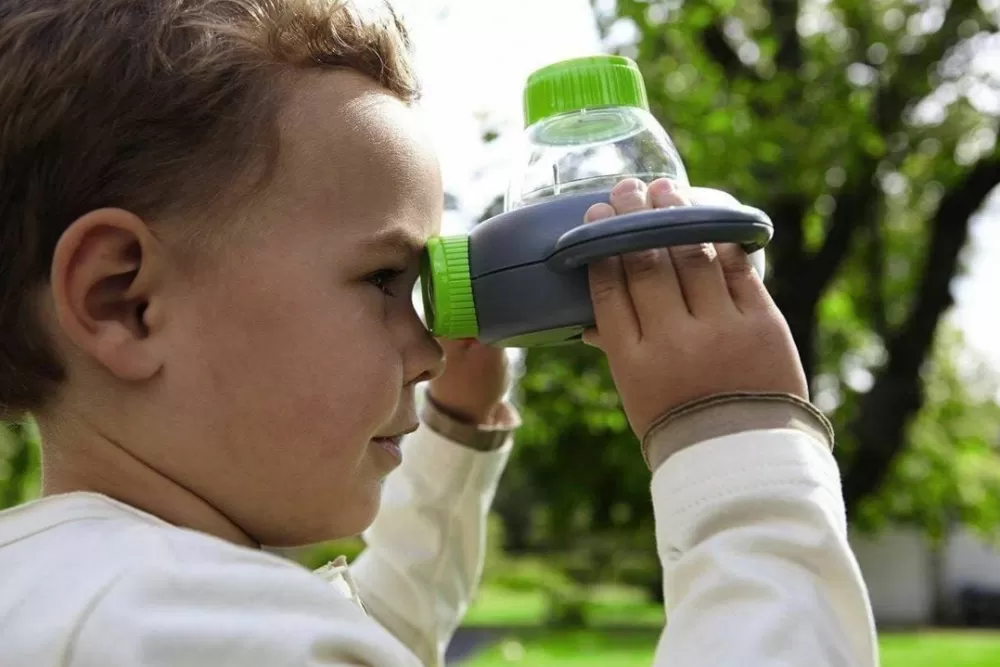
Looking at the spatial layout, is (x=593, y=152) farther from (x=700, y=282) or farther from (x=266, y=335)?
(x=266, y=335)

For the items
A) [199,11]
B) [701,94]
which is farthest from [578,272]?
[701,94]

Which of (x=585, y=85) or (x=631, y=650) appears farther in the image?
(x=631, y=650)

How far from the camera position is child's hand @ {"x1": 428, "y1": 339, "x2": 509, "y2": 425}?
1693mm

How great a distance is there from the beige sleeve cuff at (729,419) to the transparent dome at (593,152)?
1.12ft

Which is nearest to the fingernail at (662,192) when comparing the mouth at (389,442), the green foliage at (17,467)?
the mouth at (389,442)

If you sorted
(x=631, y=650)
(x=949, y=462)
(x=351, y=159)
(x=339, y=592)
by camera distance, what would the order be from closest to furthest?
(x=339, y=592) → (x=351, y=159) → (x=631, y=650) → (x=949, y=462)

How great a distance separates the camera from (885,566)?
22016 millimetres

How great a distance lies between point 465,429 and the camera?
1.73 metres

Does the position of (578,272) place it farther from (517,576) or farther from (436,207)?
(517,576)

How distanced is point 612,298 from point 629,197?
106mm

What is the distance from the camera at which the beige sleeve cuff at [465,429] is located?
5.68 feet

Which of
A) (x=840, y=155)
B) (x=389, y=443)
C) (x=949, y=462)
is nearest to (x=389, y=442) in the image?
(x=389, y=443)

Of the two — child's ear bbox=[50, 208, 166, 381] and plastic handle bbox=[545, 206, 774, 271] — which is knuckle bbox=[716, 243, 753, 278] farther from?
child's ear bbox=[50, 208, 166, 381]

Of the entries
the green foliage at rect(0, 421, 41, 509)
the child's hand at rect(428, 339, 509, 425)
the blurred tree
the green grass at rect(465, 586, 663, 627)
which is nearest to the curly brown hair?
the child's hand at rect(428, 339, 509, 425)
